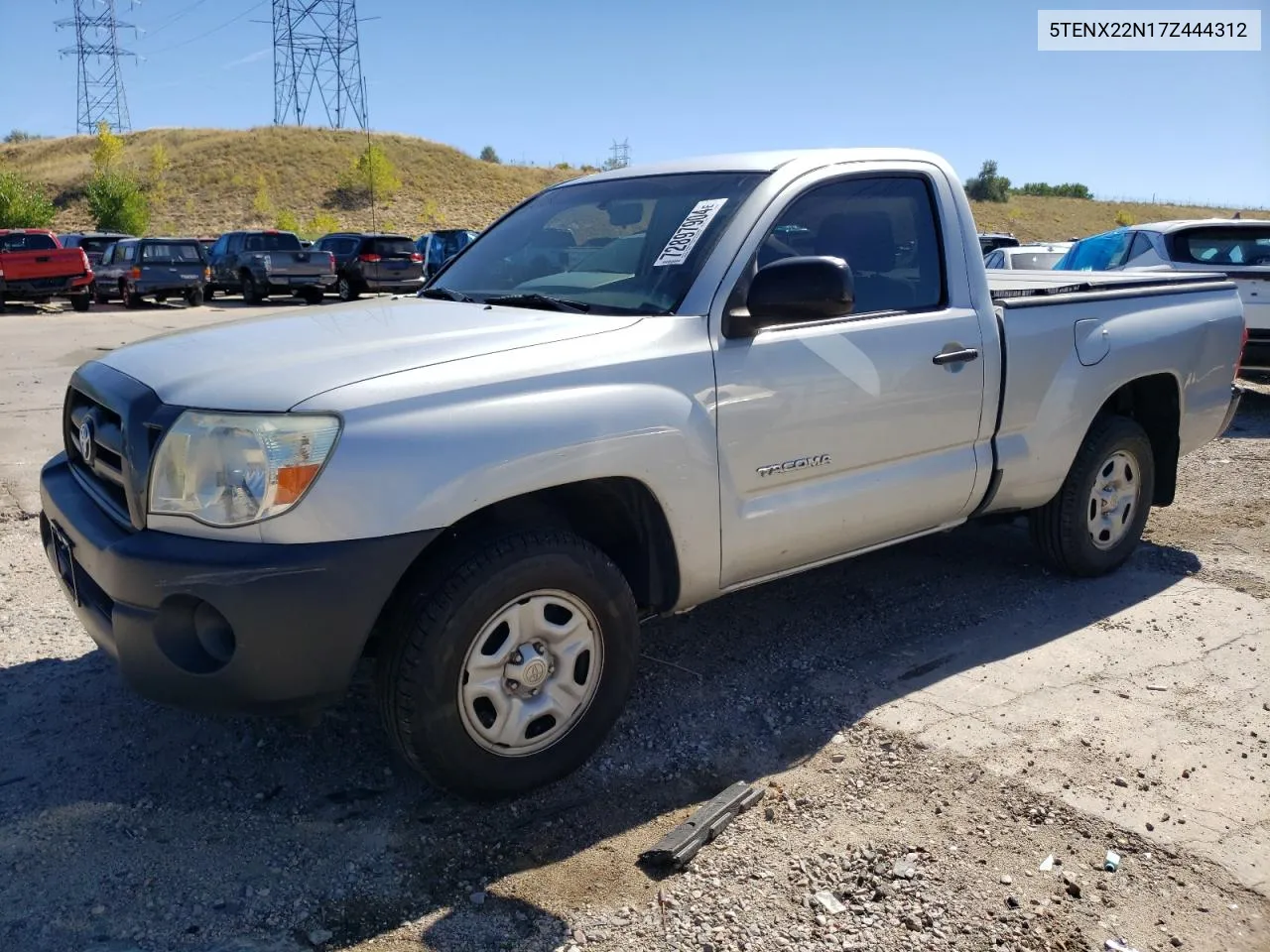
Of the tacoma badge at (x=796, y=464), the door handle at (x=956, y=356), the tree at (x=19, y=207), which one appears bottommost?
the tacoma badge at (x=796, y=464)

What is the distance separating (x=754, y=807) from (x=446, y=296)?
218 cm

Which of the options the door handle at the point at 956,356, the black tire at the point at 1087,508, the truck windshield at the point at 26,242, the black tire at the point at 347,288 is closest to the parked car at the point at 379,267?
the black tire at the point at 347,288

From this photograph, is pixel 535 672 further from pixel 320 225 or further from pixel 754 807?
pixel 320 225

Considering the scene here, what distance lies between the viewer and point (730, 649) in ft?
14.0

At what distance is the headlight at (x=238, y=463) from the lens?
104 inches

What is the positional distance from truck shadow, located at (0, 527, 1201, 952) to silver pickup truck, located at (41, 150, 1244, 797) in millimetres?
241

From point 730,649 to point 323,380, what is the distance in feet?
6.99

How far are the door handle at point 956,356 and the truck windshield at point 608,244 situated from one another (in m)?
0.94

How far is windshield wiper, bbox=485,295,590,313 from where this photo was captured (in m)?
3.52

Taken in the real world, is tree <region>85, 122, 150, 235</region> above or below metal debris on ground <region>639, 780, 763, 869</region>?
above

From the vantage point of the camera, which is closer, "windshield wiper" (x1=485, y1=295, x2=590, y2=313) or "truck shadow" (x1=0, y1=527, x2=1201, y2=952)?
"truck shadow" (x1=0, y1=527, x2=1201, y2=952)

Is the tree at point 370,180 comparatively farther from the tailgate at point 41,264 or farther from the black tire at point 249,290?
the tailgate at point 41,264

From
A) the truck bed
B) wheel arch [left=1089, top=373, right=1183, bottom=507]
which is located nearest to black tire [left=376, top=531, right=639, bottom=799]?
the truck bed

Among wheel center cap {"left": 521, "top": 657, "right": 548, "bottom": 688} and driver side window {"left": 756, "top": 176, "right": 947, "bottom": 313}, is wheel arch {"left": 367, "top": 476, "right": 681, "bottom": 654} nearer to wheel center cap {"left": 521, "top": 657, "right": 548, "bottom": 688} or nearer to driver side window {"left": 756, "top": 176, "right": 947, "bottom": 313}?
wheel center cap {"left": 521, "top": 657, "right": 548, "bottom": 688}
